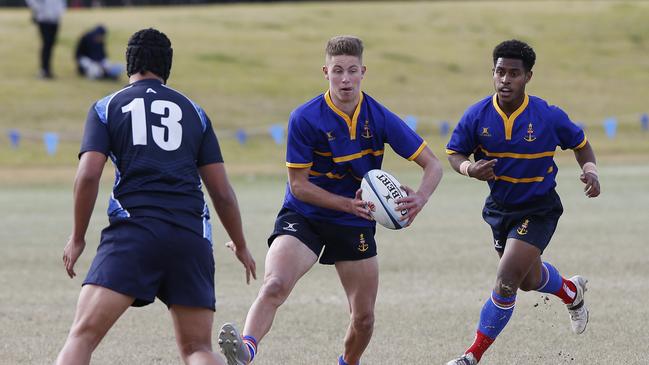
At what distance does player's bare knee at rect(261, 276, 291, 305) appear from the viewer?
695cm

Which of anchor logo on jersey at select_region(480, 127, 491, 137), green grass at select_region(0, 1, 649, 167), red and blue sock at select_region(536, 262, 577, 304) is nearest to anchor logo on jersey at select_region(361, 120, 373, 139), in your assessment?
anchor logo on jersey at select_region(480, 127, 491, 137)

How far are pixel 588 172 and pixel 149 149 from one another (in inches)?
137

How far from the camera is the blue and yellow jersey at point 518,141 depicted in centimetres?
779

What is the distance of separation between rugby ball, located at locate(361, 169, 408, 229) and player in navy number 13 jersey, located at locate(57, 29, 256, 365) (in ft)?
4.83

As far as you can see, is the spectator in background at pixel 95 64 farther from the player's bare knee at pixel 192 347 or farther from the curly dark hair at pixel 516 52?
the player's bare knee at pixel 192 347

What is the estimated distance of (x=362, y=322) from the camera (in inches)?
283

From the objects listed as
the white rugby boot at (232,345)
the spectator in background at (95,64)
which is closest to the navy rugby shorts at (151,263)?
the white rugby boot at (232,345)

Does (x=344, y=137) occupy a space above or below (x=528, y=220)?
above

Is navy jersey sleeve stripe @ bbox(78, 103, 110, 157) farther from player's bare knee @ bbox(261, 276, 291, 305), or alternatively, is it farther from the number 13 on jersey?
player's bare knee @ bbox(261, 276, 291, 305)

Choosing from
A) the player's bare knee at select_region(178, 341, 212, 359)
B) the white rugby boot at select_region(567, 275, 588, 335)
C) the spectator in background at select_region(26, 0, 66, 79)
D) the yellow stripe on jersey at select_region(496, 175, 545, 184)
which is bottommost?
the spectator in background at select_region(26, 0, 66, 79)

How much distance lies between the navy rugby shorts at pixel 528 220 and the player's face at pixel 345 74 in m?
1.51

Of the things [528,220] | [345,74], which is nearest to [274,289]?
[345,74]

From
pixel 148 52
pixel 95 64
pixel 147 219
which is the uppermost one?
pixel 148 52

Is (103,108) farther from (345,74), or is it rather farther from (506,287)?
(506,287)
